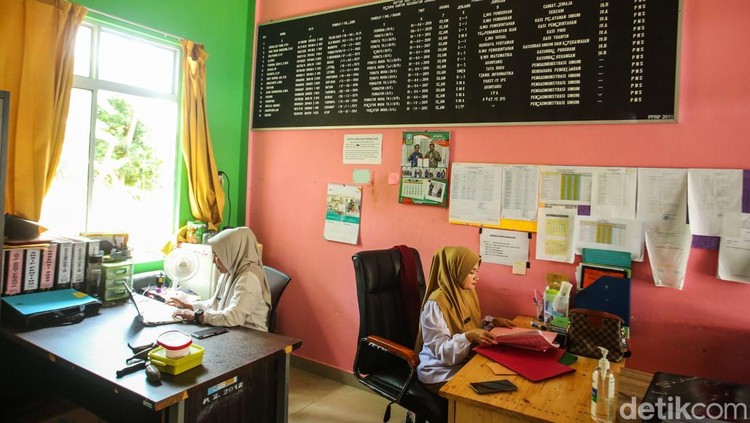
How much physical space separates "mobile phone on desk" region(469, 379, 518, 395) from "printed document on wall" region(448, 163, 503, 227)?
4.25 feet

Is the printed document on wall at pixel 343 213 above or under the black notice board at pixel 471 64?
under

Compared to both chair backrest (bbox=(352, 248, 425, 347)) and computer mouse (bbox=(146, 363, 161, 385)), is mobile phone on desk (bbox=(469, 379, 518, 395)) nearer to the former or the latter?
chair backrest (bbox=(352, 248, 425, 347))

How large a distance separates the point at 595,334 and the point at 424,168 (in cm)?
148

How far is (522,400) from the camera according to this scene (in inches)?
60.2

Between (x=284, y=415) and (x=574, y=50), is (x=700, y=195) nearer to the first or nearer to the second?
(x=574, y=50)

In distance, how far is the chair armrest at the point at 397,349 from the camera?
205 cm

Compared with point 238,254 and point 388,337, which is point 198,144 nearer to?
point 238,254

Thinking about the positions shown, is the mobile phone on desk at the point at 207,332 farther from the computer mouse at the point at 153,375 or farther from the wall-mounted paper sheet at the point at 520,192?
the wall-mounted paper sheet at the point at 520,192

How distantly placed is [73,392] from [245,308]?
0.96 meters

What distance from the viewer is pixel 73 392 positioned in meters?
2.30

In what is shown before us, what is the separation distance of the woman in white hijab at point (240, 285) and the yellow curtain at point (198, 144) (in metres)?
1.09

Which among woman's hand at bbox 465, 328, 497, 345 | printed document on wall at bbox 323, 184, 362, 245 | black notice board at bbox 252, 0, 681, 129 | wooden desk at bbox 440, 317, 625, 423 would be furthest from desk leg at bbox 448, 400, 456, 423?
printed document on wall at bbox 323, 184, 362, 245

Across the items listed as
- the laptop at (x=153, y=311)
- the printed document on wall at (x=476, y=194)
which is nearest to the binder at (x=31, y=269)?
the laptop at (x=153, y=311)

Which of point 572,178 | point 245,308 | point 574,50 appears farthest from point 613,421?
point 574,50
